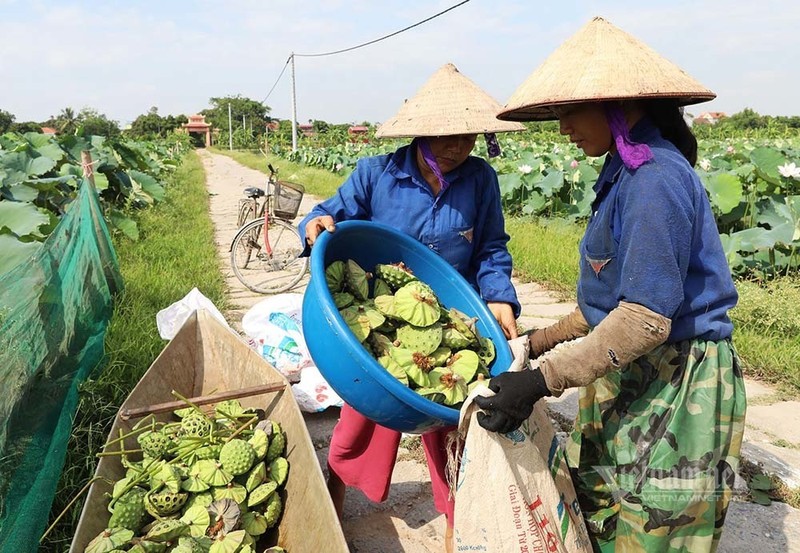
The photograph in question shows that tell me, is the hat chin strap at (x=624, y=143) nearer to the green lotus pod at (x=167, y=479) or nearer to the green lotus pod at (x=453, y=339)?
the green lotus pod at (x=453, y=339)

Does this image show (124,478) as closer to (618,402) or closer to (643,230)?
(618,402)

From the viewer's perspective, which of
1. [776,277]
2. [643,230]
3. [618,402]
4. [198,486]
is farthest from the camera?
[776,277]

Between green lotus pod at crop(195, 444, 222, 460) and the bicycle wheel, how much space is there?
4.10 m

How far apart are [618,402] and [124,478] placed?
5.88 ft

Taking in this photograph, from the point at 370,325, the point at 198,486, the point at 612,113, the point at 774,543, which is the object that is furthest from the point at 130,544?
the point at 774,543

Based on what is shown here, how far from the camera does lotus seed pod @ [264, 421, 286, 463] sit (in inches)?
97.0

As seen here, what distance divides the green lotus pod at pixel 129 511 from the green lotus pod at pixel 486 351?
1282 millimetres

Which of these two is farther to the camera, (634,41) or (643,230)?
(634,41)

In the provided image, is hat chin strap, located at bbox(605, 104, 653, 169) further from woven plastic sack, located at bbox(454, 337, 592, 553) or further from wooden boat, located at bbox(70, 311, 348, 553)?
wooden boat, located at bbox(70, 311, 348, 553)

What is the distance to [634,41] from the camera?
5.38 feet

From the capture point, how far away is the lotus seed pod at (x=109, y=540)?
1892 mm

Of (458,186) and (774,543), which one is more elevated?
(458,186)

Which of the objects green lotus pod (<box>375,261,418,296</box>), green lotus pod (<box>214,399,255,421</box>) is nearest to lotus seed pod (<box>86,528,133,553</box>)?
green lotus pod (<box>214,399,255,421</box>)

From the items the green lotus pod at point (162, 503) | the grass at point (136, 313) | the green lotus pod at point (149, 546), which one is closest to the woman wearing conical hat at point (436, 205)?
the green lotus pod at point (162, 503)
